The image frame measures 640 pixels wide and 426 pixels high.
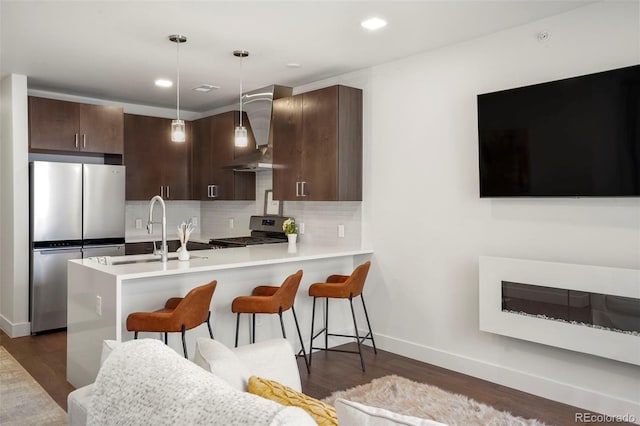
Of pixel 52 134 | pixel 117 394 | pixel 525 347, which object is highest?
pixel 52 134

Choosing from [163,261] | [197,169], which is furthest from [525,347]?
[197,169]

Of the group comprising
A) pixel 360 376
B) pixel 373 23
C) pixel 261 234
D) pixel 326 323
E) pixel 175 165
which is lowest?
pixel 360 376

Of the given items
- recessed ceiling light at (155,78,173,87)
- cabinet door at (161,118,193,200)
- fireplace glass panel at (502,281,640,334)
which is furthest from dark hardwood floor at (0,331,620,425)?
recessed ceiling light at (155,78,173,87)

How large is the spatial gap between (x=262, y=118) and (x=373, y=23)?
7.09ft

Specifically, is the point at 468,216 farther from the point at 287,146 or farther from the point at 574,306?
the point at 287,146

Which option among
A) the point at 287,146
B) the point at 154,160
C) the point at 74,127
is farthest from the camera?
the point at 154,160

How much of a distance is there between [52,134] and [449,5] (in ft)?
14.1

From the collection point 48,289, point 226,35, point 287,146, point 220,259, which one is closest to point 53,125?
point 48,289

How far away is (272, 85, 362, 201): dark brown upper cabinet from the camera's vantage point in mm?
4539

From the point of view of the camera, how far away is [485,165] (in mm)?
3676

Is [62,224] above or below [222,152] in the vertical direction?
below

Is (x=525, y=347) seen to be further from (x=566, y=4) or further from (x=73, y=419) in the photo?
→ (x=73, y=419)

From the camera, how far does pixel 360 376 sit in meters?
3.83

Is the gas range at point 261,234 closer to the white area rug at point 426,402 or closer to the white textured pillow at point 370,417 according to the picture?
the white area rug at point 426,402
